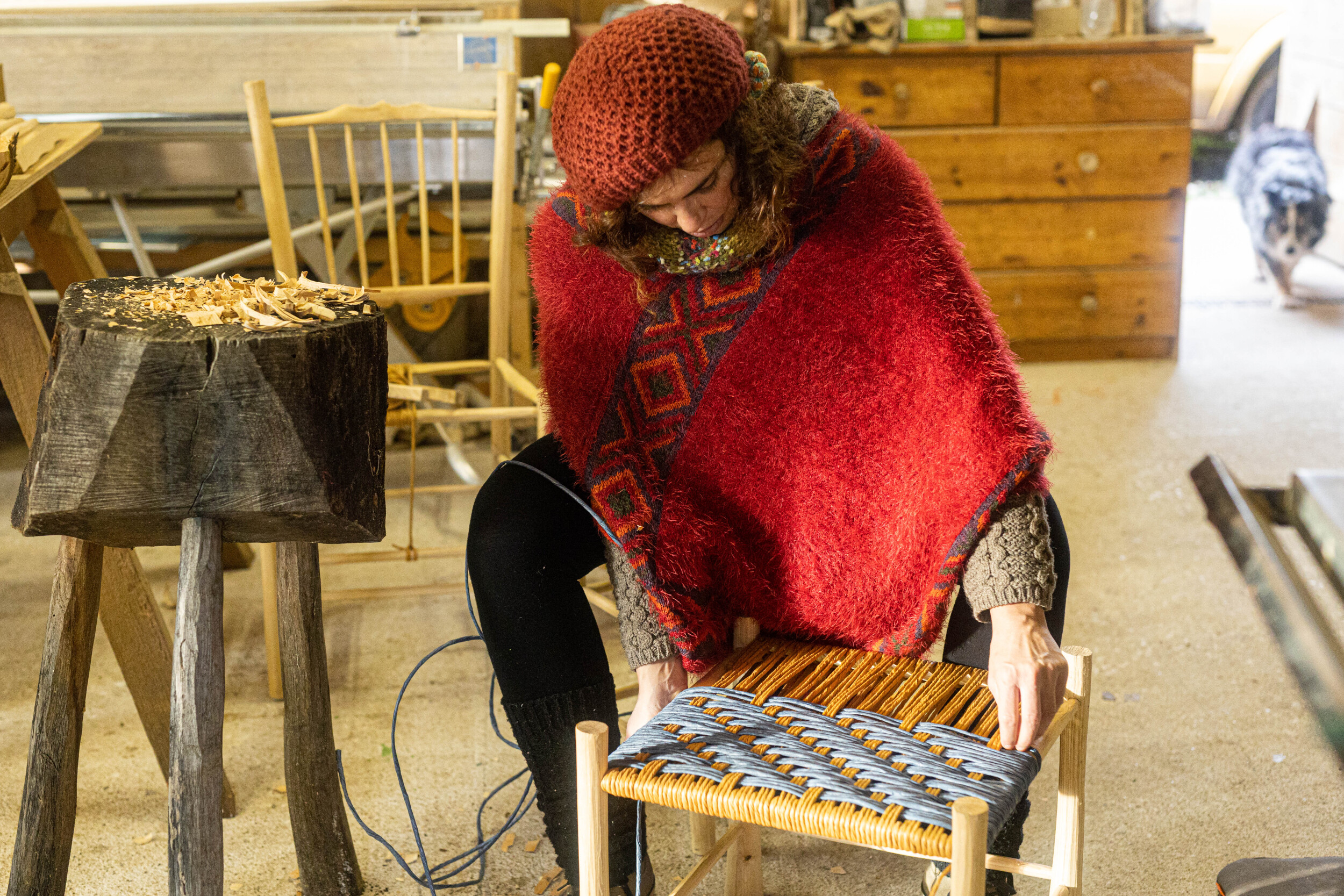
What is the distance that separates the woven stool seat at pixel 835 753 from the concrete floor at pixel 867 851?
1.39ft

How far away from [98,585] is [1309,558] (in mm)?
2072

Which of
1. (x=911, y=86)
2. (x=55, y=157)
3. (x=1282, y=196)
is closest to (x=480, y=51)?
(x=911, y=86)

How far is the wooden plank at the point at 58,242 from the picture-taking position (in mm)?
1804

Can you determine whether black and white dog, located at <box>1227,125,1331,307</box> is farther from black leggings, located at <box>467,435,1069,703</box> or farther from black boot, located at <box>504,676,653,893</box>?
black boot, located at <box>504,676,653,893</box>

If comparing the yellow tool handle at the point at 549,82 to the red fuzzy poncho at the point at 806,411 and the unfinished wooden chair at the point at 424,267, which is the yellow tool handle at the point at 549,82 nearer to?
the unfinished wooden chair at the point at 424,267

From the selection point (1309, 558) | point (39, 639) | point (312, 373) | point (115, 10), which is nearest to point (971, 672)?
point (312, 373)

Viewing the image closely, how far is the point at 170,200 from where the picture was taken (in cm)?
303

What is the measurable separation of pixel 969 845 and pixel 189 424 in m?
0.72

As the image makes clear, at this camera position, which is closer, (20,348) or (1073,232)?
(20,348)

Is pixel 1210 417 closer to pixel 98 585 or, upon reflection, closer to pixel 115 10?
pixel 98 585

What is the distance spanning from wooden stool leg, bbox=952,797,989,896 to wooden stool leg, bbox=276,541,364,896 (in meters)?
0.74

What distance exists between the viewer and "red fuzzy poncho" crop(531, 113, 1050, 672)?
1153mm

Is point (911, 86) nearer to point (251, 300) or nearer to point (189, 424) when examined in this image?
point (251, 300)

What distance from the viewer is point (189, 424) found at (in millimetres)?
1031
